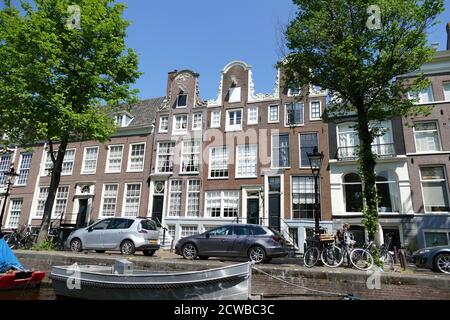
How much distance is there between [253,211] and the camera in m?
22.1

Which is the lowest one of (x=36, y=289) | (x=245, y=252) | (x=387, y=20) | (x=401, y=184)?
(x=36, y=289)

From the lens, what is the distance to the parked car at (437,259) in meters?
11.6

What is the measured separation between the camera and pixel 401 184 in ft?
64.8

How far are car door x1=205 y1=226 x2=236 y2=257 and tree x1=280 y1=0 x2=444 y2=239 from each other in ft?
17.3

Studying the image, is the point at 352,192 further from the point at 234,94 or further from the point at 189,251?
the point at 189,251

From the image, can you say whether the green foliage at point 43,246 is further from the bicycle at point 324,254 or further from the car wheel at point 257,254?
the bicycle at point 324,254

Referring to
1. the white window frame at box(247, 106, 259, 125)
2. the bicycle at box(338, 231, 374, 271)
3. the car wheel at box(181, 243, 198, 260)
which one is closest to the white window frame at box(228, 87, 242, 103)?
the white window frame at box(247, 106, 259, 125)

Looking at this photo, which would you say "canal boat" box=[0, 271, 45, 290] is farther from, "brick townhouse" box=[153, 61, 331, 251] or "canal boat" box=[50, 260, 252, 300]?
"brick townhouse" box=[153, 61, 331, 251]

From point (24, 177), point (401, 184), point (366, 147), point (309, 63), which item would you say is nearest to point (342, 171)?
point (401, 184)

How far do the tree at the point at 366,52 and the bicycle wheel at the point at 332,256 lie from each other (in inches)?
66.1

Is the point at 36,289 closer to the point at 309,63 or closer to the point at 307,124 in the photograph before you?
the point at 309,63

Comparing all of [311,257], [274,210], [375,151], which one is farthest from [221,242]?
[375,151]

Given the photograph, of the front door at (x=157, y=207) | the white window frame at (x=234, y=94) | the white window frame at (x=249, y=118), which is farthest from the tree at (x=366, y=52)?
the front door at (x=157, y=207)
